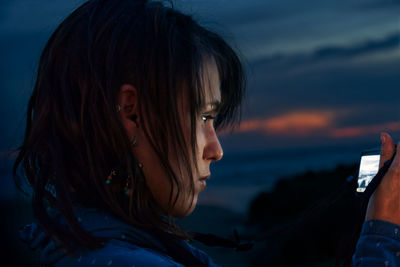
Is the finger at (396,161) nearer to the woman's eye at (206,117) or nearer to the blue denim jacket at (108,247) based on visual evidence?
the woman's eye at (206,117)

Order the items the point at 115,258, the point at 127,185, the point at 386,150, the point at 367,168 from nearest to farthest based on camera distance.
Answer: the point at 115,258, the point at 127,185, the point at 386,150, the point at 367,168

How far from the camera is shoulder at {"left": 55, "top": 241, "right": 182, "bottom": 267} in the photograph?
933 millimetres

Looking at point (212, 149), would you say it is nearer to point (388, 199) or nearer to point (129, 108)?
point (129, 108)

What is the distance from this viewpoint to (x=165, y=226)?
1.15 meters

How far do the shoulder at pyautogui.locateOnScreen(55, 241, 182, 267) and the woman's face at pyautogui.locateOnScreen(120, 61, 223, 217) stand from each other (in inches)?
7.5

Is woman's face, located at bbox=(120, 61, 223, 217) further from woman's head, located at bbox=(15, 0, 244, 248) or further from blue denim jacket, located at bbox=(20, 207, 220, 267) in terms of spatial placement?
blue denim jacket, located at bbox=(20, 207, 220, 267)

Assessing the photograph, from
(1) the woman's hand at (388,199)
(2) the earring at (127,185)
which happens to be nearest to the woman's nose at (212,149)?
(2) the earring at (127,185)

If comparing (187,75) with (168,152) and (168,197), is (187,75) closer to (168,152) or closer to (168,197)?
(168,152)

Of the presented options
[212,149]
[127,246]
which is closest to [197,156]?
[212,149]

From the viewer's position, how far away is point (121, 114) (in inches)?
43.8

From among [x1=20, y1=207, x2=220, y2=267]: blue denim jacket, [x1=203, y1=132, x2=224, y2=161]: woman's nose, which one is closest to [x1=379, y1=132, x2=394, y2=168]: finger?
[x1=203, y1=132, x2=224, y2=161]: woman's nose

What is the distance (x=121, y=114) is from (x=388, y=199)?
2.23 ft

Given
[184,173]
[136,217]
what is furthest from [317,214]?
[136,217]

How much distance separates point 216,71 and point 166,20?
188 millimetres
